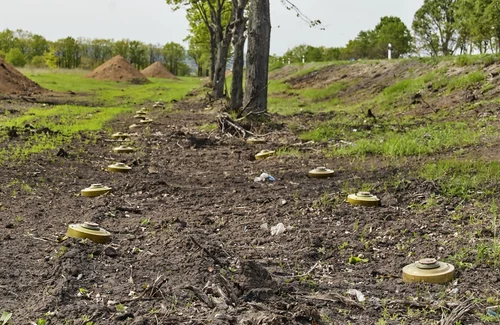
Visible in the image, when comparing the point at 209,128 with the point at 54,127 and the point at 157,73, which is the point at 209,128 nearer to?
the point at 54,127

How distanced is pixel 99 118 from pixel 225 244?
1174cm

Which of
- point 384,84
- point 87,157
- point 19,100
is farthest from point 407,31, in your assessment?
point 87,157

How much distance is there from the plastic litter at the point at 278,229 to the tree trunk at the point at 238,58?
9093 millimetres

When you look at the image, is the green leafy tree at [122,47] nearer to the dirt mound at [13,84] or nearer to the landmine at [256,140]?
the dirt mound at [13,84]

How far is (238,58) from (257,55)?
255 cm

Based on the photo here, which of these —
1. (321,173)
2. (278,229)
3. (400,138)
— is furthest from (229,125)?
(278,229)

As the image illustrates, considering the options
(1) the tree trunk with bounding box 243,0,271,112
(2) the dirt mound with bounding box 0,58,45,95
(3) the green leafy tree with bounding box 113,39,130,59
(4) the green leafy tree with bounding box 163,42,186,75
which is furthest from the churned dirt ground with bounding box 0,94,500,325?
(4) the green leafy tree with bounding box 163,42,186,75

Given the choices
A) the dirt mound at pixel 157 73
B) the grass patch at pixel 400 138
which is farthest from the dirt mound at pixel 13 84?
the dirt mound at pixel 157 73

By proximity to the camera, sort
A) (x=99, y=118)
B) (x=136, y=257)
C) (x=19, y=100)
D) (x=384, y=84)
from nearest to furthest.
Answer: (x=136, y=257) → (x=99, y=118) → (x=384, y=84) → (x=19, y=100)

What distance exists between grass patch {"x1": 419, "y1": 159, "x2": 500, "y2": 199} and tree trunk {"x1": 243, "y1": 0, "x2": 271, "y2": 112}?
248 inches

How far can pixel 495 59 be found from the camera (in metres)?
12.9

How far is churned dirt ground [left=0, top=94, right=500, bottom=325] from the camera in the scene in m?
2.76

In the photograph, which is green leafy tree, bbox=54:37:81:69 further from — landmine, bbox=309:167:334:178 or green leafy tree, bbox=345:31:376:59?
landmine, bbox=309:167:334:178

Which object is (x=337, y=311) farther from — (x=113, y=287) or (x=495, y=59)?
(x=495, y=59)
